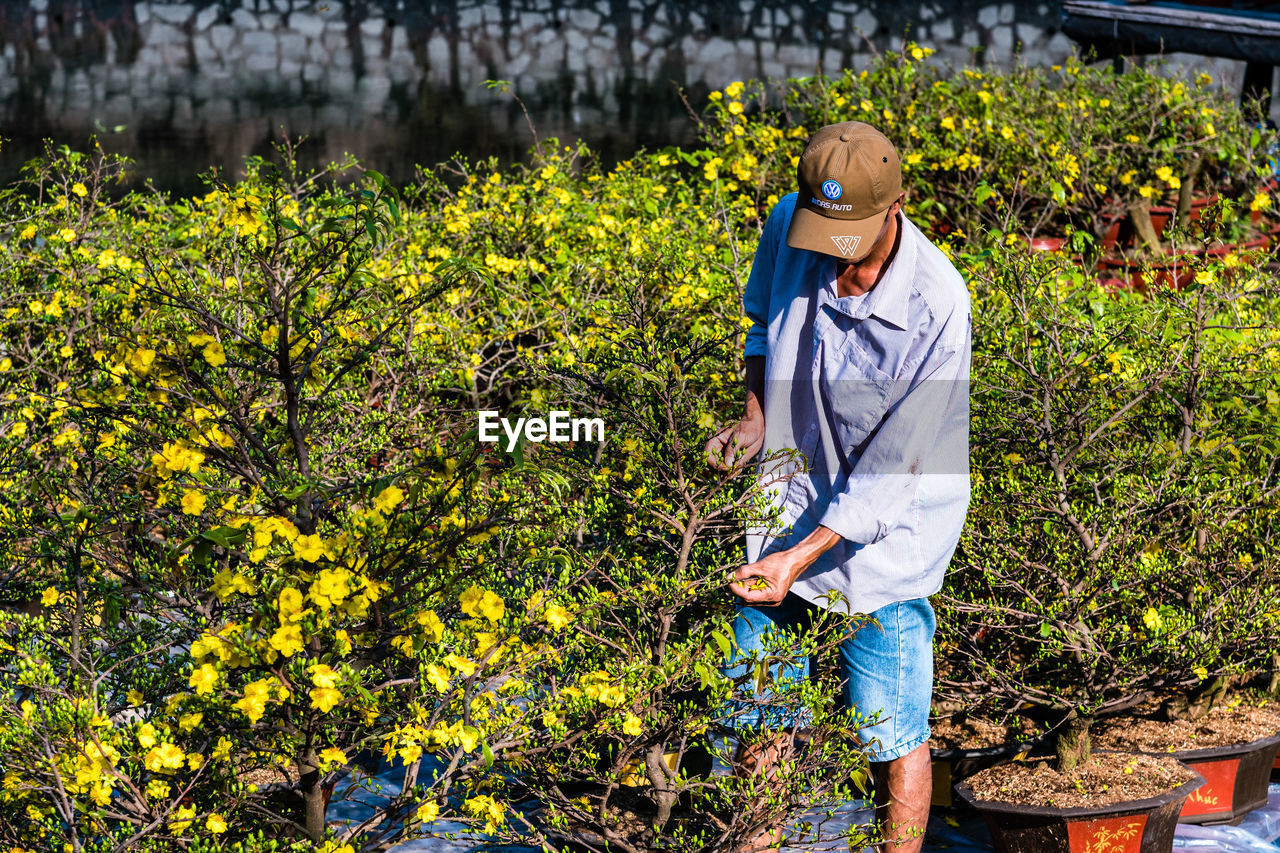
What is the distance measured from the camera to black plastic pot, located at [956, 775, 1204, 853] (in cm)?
250

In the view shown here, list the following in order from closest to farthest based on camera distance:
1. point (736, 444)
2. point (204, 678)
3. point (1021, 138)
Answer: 1. point (204, 678)
2. point (736, 444)
3. point (1021, 138)

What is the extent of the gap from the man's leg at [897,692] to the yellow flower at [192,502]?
125 centimetres

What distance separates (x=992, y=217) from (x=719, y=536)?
3.29 meters

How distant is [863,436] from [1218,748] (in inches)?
49.4

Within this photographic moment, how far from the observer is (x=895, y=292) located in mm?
2201

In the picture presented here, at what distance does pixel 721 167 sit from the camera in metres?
5.32

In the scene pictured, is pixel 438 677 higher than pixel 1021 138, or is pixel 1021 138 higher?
pixel 1021 138

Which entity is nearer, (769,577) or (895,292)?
(769,577)

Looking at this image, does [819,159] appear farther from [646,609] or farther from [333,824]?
[333,824]

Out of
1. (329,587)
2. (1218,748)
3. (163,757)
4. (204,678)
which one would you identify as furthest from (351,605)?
(1218,748)

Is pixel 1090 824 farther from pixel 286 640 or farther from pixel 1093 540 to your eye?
pixel 286 640

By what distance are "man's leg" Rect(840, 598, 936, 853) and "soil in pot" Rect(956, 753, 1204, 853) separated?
0.29 m

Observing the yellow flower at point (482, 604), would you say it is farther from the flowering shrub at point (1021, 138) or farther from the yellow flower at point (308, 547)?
the flowering shrub at point (1021, 138)

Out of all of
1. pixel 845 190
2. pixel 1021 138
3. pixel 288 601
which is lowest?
pixel 288 601
